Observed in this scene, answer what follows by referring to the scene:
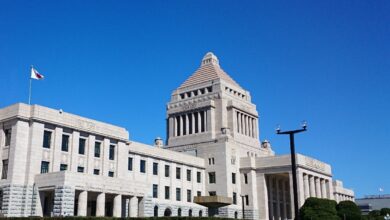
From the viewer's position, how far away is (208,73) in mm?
97375

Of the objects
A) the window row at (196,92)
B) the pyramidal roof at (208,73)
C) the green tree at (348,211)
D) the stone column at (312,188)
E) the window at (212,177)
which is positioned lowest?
the green tree at (348,211)

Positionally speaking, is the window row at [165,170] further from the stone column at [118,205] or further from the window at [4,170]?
the window at [4,170]

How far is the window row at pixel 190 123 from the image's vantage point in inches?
3548

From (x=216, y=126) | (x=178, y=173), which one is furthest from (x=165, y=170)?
(x=216, y=126)

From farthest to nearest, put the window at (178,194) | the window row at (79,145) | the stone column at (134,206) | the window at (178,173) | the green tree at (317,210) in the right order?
the window at (178,173) → the window at (178,194) → the green tree at (317,210) → the stone column at (134,206) → the window row at (79,145)

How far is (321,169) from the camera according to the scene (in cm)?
8981

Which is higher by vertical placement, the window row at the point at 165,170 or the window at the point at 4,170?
the window row at the point at 165,170

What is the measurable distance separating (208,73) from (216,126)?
14.0m

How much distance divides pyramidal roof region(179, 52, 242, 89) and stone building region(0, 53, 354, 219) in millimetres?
313

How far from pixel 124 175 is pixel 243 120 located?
118ft

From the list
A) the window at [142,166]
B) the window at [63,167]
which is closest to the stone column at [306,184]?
the window at [142,166]

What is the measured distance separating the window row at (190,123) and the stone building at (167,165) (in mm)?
202

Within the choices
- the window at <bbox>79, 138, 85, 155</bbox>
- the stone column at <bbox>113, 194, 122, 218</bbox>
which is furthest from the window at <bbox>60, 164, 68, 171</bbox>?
the stone column at <bbox>113, 194, 122, 218</bbox>

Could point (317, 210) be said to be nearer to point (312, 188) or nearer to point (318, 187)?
point (312, 188)
